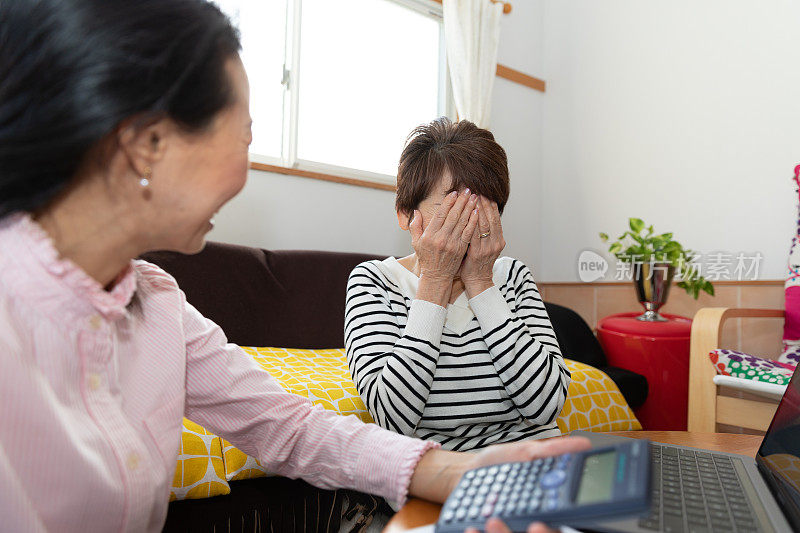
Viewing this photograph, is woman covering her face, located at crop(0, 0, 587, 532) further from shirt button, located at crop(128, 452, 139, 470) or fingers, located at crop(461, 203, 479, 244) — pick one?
fingers, located at crop(461, 203, 479, 244)

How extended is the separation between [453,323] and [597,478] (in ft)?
2.41

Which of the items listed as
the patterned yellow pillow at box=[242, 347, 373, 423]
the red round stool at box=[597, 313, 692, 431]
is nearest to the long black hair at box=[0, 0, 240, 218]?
the patterned yellow pillow at box=[242, 347, 373, 423]

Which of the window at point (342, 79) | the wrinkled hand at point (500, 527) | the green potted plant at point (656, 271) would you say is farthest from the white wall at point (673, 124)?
the wrinkled hand at point (500, 527)

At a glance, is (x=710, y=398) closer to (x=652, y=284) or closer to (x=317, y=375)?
(x=652, y=284)

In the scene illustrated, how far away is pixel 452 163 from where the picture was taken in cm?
121

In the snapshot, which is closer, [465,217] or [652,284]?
[465,217]

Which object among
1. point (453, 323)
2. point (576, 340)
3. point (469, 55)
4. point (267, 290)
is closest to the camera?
point (453, 323)

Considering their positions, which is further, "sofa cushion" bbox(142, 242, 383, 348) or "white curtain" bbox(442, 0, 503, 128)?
"white curtain" bbox(442, 0, 503, 128)

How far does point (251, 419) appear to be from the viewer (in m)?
0.77

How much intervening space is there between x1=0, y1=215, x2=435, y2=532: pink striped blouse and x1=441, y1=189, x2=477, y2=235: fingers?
1.71 ft

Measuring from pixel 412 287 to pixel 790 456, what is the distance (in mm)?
733

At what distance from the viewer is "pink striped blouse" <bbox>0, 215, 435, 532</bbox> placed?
1.74ft

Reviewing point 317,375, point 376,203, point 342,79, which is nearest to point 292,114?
point 342,79

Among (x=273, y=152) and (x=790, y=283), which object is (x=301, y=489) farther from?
(x=790, y=283)
